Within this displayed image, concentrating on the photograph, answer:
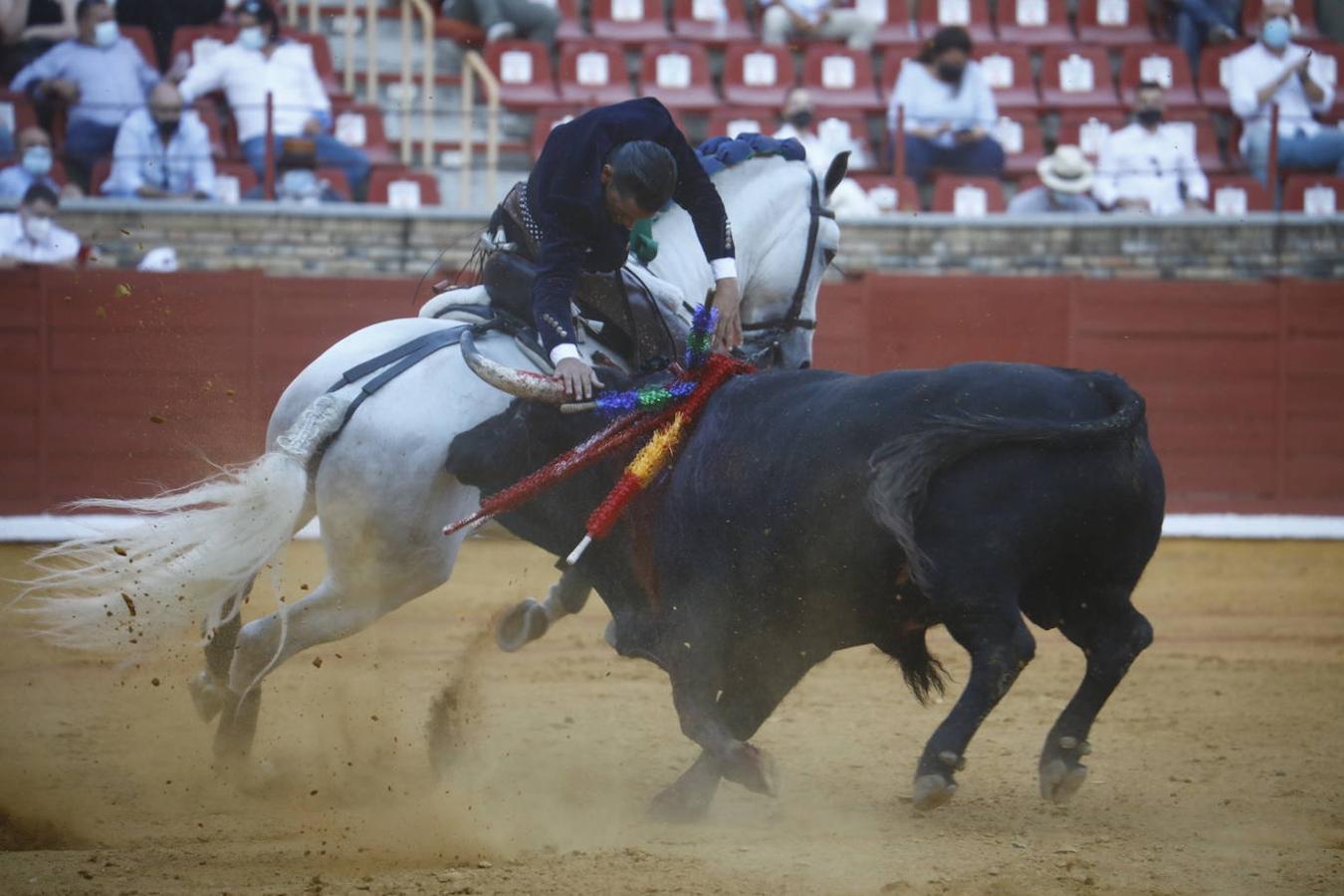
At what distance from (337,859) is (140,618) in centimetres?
125

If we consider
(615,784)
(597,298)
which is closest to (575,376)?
(597,298)

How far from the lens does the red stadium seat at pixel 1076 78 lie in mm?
12391

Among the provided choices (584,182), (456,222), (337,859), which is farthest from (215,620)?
(456,222)

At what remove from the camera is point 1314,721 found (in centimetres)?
579

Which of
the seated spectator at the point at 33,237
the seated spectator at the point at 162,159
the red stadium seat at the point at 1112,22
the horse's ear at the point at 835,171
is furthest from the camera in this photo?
the red stadium seat at the point at 1112,22

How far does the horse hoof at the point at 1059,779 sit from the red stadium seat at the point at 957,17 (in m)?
9.29

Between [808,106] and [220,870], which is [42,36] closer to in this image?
[808,106]

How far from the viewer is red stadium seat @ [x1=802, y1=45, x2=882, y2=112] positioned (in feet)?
39.3

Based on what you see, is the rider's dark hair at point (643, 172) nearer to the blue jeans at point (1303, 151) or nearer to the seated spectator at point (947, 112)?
the seated spectator at point (947, 112)

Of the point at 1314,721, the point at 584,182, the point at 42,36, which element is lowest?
the point at 1314,721

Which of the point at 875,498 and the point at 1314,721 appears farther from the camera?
the point at 1314,721

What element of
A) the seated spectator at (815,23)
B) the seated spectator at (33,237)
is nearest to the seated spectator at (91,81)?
the seated spectator at (33,237)

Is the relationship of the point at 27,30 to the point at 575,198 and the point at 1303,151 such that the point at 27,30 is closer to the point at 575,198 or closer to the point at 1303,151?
the point at 575,198

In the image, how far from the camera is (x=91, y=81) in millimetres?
10891
